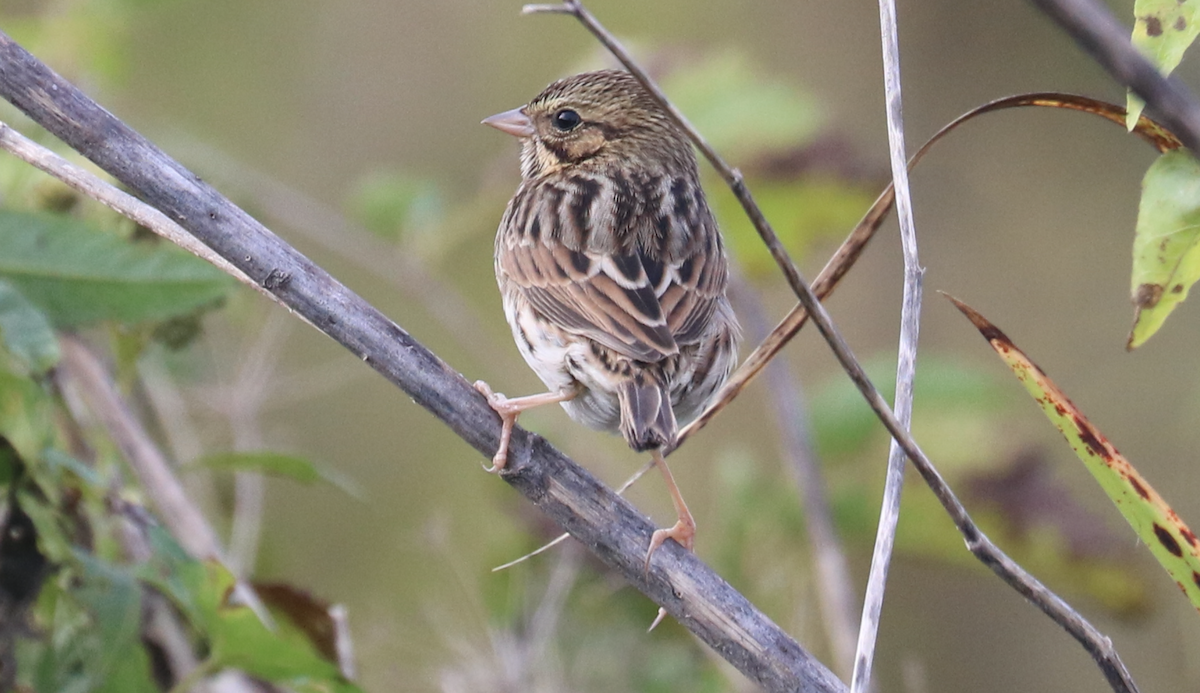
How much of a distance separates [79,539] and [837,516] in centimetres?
203

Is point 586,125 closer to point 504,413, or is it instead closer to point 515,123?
point 515,123

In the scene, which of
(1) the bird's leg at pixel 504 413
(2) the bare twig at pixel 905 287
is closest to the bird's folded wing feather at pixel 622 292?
(1) the bird's leg at pixel 504 413

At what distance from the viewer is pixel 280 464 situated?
2490 mm

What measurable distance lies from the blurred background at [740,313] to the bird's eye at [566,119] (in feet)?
1.04

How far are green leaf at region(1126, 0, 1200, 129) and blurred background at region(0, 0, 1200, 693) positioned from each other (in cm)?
109

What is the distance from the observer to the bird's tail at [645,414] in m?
2.23

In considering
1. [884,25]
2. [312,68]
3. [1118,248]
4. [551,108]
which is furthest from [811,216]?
[312,68]

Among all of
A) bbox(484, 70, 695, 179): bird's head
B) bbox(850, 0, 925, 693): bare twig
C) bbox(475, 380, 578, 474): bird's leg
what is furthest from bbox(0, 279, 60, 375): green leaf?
bbox(484, 70, 695, 179): bird's head

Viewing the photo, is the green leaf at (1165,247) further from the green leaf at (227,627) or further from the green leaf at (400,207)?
the green leaf at (400,207)

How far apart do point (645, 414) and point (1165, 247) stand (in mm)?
1060

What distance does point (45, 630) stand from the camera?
7.93 feet

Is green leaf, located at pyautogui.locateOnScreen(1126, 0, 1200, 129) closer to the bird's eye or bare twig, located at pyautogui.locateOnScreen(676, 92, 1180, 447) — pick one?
bare twig, located at pyautogui.locateOnScreen(676, 92, 1180, 447)

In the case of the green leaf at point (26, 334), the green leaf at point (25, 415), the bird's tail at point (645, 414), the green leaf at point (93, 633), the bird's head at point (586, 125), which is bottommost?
the green leaf at point (93, 633)

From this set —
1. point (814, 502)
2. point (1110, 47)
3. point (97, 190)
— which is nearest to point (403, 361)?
point (97, 190)
